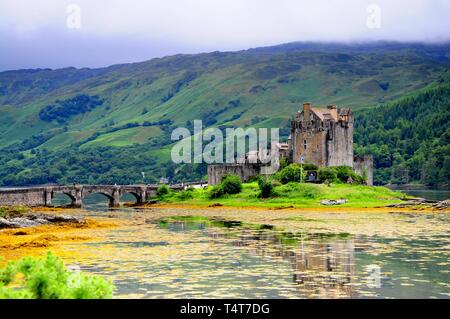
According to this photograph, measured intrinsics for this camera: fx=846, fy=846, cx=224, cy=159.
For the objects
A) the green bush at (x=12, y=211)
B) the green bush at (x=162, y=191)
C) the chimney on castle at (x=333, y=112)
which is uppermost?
the chimney on castle at (x=333, y=112)

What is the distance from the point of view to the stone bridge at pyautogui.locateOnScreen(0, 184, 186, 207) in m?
112

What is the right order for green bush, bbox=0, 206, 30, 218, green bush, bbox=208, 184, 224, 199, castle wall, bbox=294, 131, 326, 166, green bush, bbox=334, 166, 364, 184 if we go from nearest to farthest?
1. green bush, bbox=0, 206, 30, 218
2. green bush, bbox=334, 166, 364, 184
3. green bush, bbox=208, 184, 224, 199
4. castle wall, bbox=294, 131, 326, 166

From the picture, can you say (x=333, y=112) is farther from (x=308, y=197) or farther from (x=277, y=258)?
(x=277, y=258)

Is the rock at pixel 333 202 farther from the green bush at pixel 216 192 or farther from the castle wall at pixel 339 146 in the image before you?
the green bush at pixel 216 192

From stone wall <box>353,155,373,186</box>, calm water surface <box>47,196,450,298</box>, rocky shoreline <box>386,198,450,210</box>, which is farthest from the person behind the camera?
stone wall <box>353,155,373,186</box>

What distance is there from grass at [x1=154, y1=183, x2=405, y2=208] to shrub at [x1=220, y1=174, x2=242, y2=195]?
976 millimetres

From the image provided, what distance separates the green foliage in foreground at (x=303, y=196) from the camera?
10650 centimetres

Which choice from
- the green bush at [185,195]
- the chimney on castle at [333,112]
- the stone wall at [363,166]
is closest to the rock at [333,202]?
the chimney on castle at [333,112]

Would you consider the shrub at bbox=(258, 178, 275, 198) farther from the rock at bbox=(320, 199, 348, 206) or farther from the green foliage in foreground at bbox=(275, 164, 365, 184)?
the rock at bbox=(320, 199, 348, 206)

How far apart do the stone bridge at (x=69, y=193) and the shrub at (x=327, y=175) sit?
27.6 meters

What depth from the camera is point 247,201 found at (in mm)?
114250

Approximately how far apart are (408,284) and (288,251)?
49.3ft

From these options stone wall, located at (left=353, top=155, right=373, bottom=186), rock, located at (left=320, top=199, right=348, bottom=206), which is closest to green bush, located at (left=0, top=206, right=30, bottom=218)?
rock, located at (left=320, top=199, right=348, bottom=206)

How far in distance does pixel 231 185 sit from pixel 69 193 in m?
24.2
